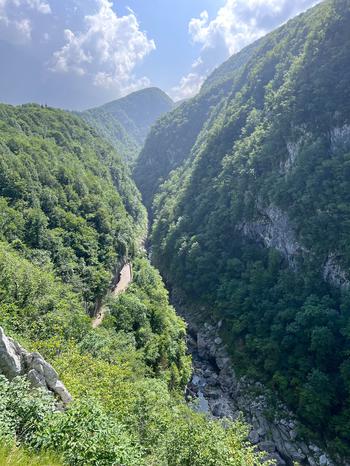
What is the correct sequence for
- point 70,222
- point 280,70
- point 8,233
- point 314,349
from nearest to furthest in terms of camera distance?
point 314,349 < point 8,233 < point 70,222 < point 280,70

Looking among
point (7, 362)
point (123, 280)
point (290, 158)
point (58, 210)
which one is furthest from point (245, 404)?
point (290, 158)

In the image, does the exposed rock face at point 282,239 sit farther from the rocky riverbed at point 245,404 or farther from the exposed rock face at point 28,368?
the exposed rock face at point 28,368

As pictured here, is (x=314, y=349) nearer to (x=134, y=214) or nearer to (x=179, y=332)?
(x=179, y=332)

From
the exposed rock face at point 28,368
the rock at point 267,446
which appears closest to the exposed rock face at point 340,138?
the rock at point 267,446

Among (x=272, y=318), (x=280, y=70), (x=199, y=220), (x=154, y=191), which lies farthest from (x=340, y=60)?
(x=154, y=191)

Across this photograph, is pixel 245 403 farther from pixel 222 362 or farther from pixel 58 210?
pixel 58 210


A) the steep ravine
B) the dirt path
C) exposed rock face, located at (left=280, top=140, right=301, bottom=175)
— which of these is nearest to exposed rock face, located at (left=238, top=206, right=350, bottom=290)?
exposed rock face, located at (left=280, top=140, right=301, bottom=175)
